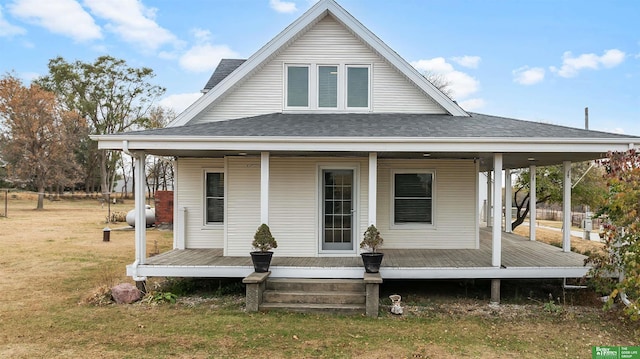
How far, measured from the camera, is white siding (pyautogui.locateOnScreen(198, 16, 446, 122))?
1054 cm

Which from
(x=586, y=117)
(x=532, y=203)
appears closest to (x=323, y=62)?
(x=532, y=203)

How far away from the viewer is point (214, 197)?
10.7m

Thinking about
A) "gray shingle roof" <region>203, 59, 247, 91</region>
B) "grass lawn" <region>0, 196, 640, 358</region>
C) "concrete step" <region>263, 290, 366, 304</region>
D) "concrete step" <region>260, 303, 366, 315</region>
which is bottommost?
"grass lawn" <region>0, 196, 640, 358</region>

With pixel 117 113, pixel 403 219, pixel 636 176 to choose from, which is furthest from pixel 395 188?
pixel 117 113

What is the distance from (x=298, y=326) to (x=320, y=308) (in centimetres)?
81

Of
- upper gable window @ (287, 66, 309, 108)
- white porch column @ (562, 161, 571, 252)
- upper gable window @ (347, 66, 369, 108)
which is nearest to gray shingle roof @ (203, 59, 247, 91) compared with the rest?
upper gable window @ (287, 66, 309, 108)

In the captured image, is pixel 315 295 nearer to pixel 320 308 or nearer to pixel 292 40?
pixel 320 308

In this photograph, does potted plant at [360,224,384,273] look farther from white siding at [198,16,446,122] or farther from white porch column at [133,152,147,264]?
white porch column at [133,152,147,264]

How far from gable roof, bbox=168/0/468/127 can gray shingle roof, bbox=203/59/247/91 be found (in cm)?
184

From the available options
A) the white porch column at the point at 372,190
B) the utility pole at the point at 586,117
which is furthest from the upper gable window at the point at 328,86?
the utility pole at the point at 586,117

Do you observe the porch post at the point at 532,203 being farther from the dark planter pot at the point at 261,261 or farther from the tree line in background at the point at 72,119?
the tree line in background at the point at 72,119

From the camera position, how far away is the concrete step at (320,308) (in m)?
7.27

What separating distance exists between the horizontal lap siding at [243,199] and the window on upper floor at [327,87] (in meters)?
1.98

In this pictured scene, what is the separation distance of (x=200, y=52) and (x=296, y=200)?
25953 millimetres
